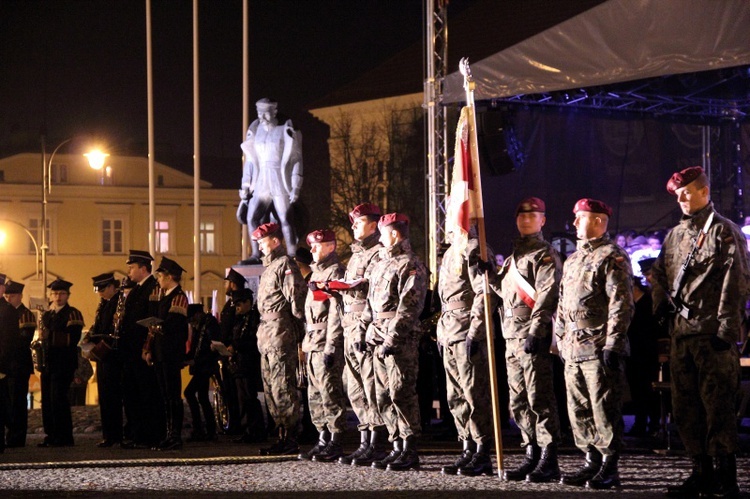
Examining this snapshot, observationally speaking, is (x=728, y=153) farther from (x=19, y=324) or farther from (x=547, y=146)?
(x=19, y=324)

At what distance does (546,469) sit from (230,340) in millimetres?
5733

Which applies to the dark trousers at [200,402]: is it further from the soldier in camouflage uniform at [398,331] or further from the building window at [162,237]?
the building window at [162,237]

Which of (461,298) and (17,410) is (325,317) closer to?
(461,298)

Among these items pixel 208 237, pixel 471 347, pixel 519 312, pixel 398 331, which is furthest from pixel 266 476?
pixel 208 237

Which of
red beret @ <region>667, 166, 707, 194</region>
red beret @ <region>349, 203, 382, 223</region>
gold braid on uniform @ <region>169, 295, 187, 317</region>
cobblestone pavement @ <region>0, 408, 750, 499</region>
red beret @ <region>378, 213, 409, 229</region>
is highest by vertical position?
red beret @ <region>349, 203, 382, 223</region>

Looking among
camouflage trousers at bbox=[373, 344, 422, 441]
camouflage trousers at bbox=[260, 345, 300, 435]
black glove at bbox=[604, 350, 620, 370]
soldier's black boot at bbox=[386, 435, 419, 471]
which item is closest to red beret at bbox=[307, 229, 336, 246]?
camouflage trousers at bbox=[260, 345, 300, 435]

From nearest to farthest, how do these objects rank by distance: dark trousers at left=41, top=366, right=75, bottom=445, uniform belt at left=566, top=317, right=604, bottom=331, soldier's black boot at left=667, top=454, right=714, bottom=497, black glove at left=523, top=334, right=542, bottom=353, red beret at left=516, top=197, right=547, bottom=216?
soldier's black boot at left=667, top=454, right=714, bottom=497 → uniform belt at left=566, top=317, right=604, bottom=331 → black glove at left=523, top=334, right=542, bottom=353 → red beret at left=516, top=197, right=547, bottom=216 → dark trousers at left=41, top=366, right=75, bottom=445

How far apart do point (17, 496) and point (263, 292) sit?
3.56 m

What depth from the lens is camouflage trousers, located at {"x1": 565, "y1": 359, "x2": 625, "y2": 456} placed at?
370 inches

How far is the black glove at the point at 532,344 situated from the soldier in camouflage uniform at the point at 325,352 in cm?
235

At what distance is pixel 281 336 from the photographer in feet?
41.0

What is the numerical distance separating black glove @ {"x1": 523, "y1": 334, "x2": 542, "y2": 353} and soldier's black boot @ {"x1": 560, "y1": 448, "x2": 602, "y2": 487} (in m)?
0.83

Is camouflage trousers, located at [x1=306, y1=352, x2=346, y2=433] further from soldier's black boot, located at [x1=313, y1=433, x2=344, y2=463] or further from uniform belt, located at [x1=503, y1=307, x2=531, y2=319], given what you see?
uniform belt, located at [x1=503, y1=307, x2=531, y2=319]

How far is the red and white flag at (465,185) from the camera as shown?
10.7 meters
